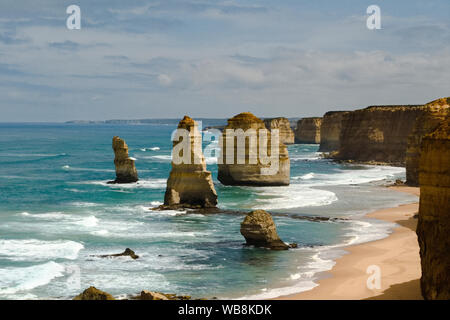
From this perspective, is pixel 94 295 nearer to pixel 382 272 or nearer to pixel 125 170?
pixel 382 272

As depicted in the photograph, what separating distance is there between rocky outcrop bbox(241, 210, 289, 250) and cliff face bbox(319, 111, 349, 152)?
315 ft

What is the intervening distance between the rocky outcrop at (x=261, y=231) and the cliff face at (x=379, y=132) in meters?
62.5

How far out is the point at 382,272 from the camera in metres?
24.2

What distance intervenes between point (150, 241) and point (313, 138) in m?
132

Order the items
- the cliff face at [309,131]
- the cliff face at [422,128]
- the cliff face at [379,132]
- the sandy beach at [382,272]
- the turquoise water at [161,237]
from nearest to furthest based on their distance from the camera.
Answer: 1. the sandy beach at [382,272]
2. the turquoise water at [161,237]
3. the cliff face at [422,128]
4. the cliff face at [379,132]
5. the cliff face at [309,131]

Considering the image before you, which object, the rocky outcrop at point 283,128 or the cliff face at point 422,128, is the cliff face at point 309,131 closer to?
the rocky outcrop at point 283,128

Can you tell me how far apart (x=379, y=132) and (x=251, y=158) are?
40064 mm

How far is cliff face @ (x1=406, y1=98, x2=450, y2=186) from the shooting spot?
173 ft

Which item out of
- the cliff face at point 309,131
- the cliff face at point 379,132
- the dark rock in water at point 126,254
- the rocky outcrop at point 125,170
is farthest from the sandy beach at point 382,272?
the cliff face at point 309,131

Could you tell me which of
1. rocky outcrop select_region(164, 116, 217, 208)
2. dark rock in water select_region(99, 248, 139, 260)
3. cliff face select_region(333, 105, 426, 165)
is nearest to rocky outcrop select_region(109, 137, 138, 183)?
rocky outcrop select_region(164, 116, 217, 208)

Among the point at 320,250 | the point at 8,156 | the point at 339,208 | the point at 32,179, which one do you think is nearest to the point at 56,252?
the point at 320,250

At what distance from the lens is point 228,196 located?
170 feet

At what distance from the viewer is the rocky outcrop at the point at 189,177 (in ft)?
137
